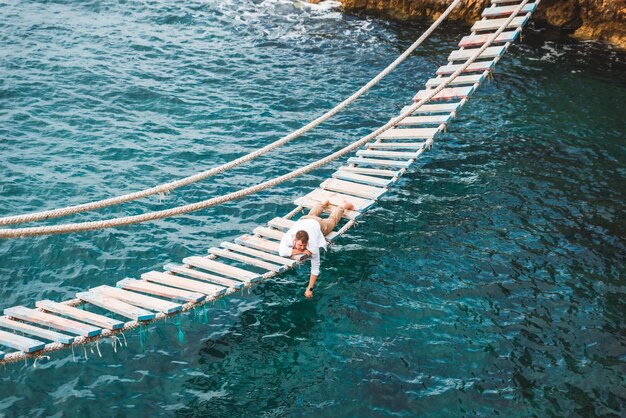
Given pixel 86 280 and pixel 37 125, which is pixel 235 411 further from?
pixel 37 125

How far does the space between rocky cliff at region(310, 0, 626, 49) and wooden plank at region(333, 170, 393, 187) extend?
14504 millimetres

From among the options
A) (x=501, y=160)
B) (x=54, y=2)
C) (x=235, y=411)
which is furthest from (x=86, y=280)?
(x=54, y=2)

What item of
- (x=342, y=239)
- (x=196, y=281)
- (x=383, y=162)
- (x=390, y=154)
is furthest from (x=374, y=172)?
(x=196, y=281)

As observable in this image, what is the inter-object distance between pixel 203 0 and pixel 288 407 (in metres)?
22.3

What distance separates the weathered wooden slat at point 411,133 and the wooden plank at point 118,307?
857cm

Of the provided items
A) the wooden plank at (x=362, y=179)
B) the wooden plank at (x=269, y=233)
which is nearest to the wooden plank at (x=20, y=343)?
the wooden plank at (x=269, y=233)

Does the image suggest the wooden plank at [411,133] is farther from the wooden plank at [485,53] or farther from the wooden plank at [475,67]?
the wooden plank at [485,53]

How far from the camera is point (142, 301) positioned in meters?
10.5

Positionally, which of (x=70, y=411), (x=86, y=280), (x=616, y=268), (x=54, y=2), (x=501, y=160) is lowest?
(x=70, y=411)

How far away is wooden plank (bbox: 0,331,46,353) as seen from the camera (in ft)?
29.5

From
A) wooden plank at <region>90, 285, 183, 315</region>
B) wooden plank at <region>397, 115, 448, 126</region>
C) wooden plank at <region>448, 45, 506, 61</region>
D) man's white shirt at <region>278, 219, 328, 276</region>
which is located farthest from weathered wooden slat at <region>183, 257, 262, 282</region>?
wooden plank at <region>448, 45, 506, 61</region>

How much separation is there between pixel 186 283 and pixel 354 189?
4843 millimetres

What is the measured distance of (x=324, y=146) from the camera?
18469 mm

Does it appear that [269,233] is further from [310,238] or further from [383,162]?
[383,162]
